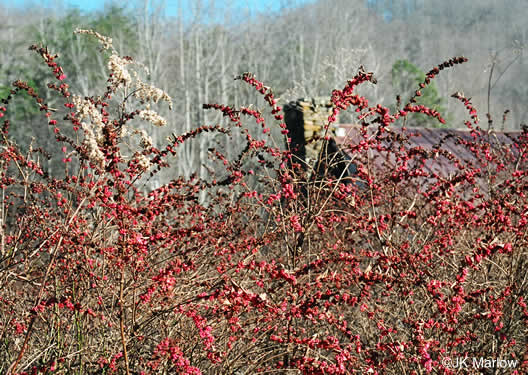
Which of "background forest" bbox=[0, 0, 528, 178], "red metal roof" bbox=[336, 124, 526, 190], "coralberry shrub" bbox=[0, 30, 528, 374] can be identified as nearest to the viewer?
"coralberry shrub" bbox=[0, 30, 528, 374]

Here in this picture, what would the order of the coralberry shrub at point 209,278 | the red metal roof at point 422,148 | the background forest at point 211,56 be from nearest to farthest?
the coralberry shrub at point 209,278 < the red metal roof at point 422,148 < the background forest at point 211,56

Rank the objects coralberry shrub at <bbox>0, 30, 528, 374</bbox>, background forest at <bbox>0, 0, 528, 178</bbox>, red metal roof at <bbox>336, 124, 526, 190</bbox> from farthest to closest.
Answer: background forest at <bbox>0, 0, 528, 178</bbox> < red metal roof at <bbox>336, 124, 526, 190</bbox> < coralberry shrub at <bbox>0, 30, 528, 374</bbox>

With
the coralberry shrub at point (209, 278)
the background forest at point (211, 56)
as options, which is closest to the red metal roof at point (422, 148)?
the coralberry shrub at point (209, 278)

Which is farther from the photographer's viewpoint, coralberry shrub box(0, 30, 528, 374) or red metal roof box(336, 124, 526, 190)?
red metal roof box(336, 124, 526, 190)

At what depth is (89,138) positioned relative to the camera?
204 centimetres

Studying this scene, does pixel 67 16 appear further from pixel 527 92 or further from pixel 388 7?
pixel 527 92

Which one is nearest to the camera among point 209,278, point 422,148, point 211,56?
point 209,278

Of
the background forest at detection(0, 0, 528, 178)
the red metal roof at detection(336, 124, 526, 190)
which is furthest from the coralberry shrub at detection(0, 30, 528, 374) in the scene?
the background forest at detection(0, 0, 528, 178)

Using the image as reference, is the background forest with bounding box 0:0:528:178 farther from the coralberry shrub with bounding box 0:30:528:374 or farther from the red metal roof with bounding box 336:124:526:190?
the coralberry shrub with bounding box 0:30:528:374

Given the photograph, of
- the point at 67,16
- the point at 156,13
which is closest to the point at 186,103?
the point at 156,13

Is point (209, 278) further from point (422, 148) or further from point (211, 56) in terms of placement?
point (211, 56)

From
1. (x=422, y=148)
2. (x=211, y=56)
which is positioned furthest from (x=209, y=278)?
(x=211, y=56)

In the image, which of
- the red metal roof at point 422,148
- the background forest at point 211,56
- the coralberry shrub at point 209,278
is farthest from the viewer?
the background forest at point 211,56

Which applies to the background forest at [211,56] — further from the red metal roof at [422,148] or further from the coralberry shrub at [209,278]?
the coralberry shrub at [209,278]
